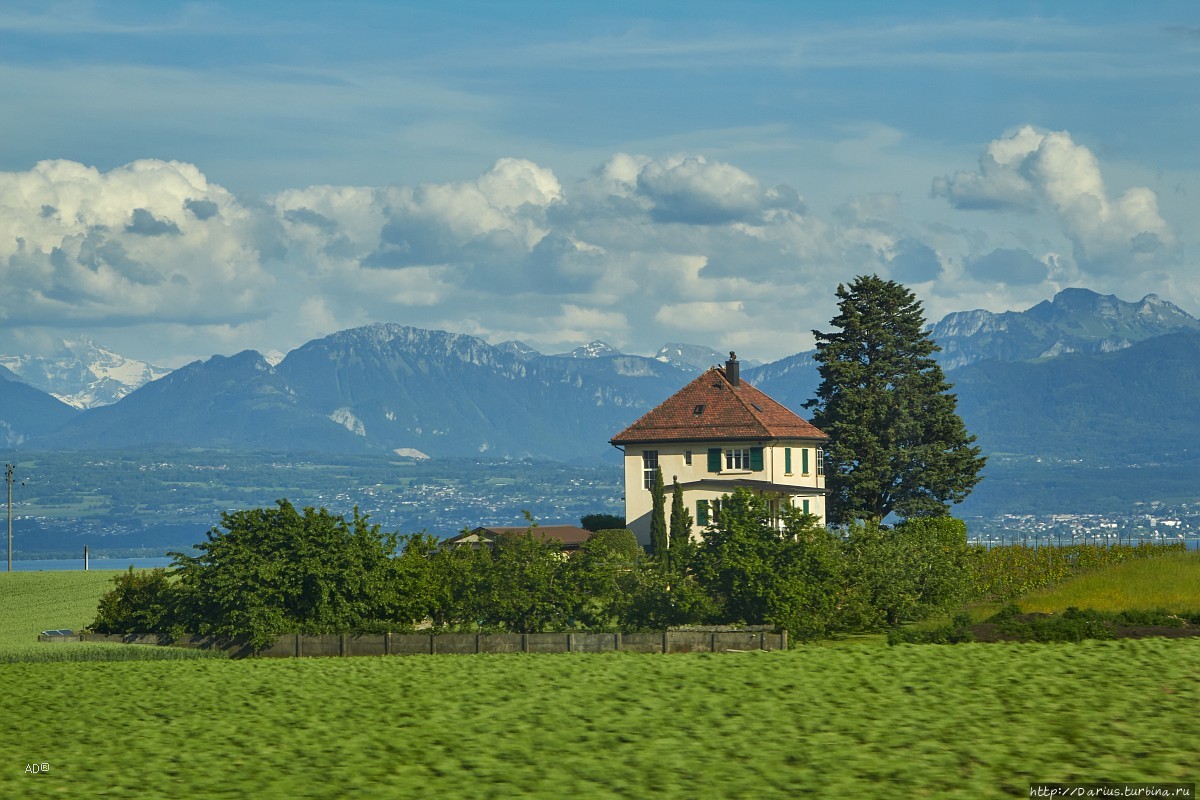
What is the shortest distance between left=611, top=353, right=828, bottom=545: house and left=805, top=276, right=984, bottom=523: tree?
1.88 metres

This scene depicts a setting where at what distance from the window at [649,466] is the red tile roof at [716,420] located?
0.91 m

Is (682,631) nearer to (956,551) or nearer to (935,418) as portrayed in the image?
(956,551)

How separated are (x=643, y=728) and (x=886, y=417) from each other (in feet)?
207

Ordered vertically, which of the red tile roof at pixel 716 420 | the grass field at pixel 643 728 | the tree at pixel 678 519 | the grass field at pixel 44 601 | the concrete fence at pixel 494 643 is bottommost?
the grass field at pixel 643 728

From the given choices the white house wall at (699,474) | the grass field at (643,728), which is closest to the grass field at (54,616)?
the grass field at (643,728)

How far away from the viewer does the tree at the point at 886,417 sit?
83500 millimetres

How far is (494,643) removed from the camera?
131 feet

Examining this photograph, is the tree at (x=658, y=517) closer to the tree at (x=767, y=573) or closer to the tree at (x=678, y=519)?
the tree at (x=678, y=519)

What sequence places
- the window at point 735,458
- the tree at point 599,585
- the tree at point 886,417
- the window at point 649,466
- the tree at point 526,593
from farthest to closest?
the window at point 649,466 → the window at point 735,458 → the tree at point 886,417 → the tree at point 599,585 → the tree at point 526,593

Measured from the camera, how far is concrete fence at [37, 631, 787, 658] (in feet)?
126

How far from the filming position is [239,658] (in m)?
41.2

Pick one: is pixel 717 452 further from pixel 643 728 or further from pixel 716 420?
pixel 643 728

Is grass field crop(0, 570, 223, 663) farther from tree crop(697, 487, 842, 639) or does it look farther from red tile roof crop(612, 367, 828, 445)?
red tile roof crop(612, 367, 828, 445)

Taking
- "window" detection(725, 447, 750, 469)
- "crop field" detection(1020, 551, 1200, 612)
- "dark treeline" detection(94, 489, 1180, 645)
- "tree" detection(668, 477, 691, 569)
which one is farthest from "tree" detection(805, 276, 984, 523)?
"dark treeline" detection(94, 489, 1180, 645)
